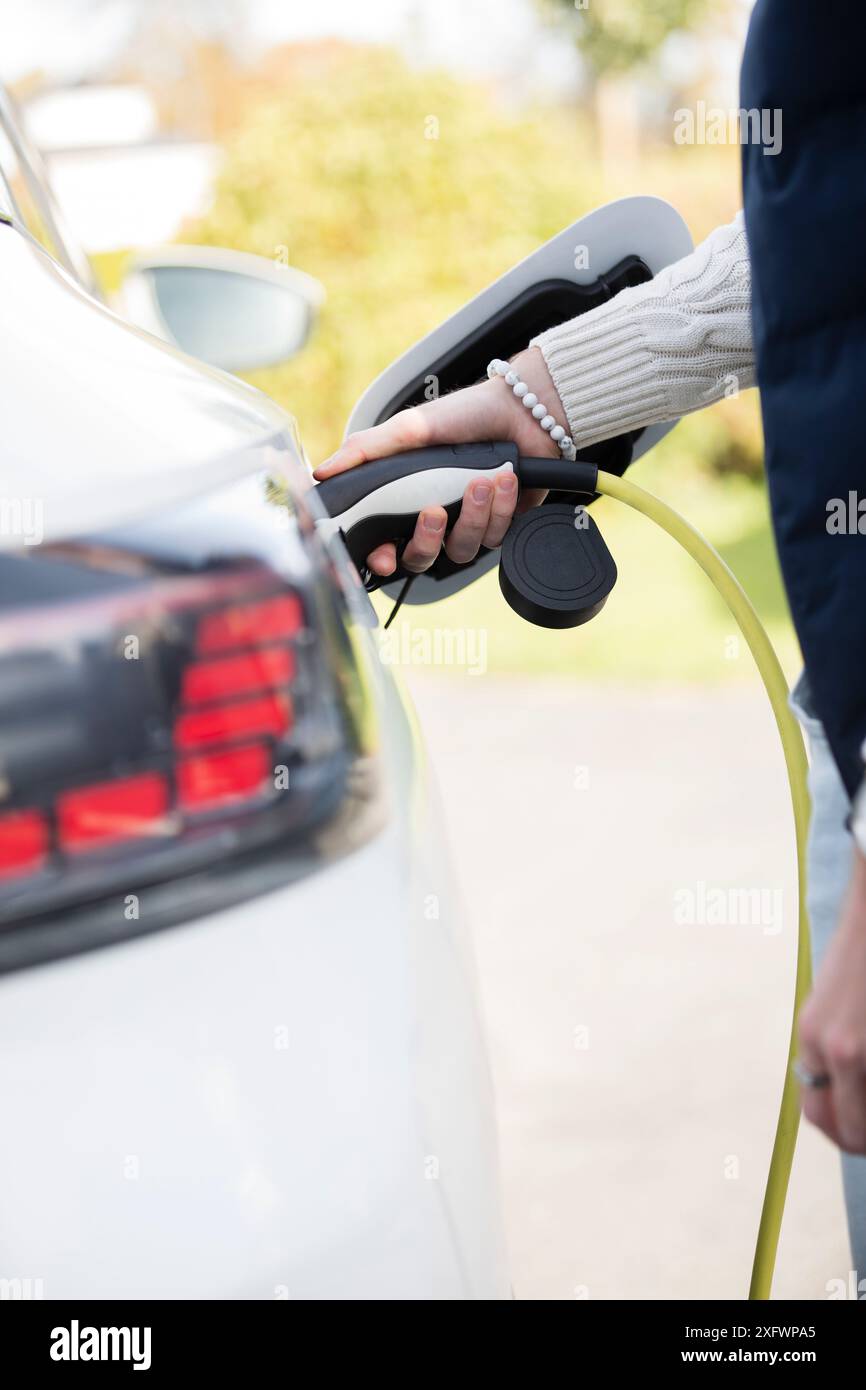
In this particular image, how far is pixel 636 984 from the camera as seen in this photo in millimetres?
3598

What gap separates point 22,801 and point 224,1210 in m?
0.30

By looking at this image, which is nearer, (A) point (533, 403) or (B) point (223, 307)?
(A) point (533, 403)

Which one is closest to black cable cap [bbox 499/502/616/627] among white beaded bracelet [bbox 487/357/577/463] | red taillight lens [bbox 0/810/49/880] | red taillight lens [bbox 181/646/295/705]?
white beaded bracelet [bbox 487/357/577/463]

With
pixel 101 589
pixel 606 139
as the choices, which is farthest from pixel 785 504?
pixel 606 139

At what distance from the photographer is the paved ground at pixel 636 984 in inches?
104

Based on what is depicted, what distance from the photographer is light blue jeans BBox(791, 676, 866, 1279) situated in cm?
132

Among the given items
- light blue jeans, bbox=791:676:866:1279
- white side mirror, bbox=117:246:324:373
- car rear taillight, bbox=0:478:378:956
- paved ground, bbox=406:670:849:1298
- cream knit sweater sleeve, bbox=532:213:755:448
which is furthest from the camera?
white side mirror, bbox=117:246:324:373

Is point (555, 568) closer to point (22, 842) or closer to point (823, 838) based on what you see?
point (823, 838)

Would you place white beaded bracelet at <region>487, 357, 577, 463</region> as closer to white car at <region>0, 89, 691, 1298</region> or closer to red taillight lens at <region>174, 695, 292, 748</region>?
white car at <region>0, 89, 691, 1298</region>

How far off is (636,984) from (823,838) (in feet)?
7.65

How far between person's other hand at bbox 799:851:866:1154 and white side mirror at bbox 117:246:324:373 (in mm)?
2081

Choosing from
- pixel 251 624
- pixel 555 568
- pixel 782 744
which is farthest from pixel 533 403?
pixel 251 624

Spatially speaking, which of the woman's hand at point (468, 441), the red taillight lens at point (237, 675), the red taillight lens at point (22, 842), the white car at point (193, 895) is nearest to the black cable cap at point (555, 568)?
the woman's hand at point (468, 441)
